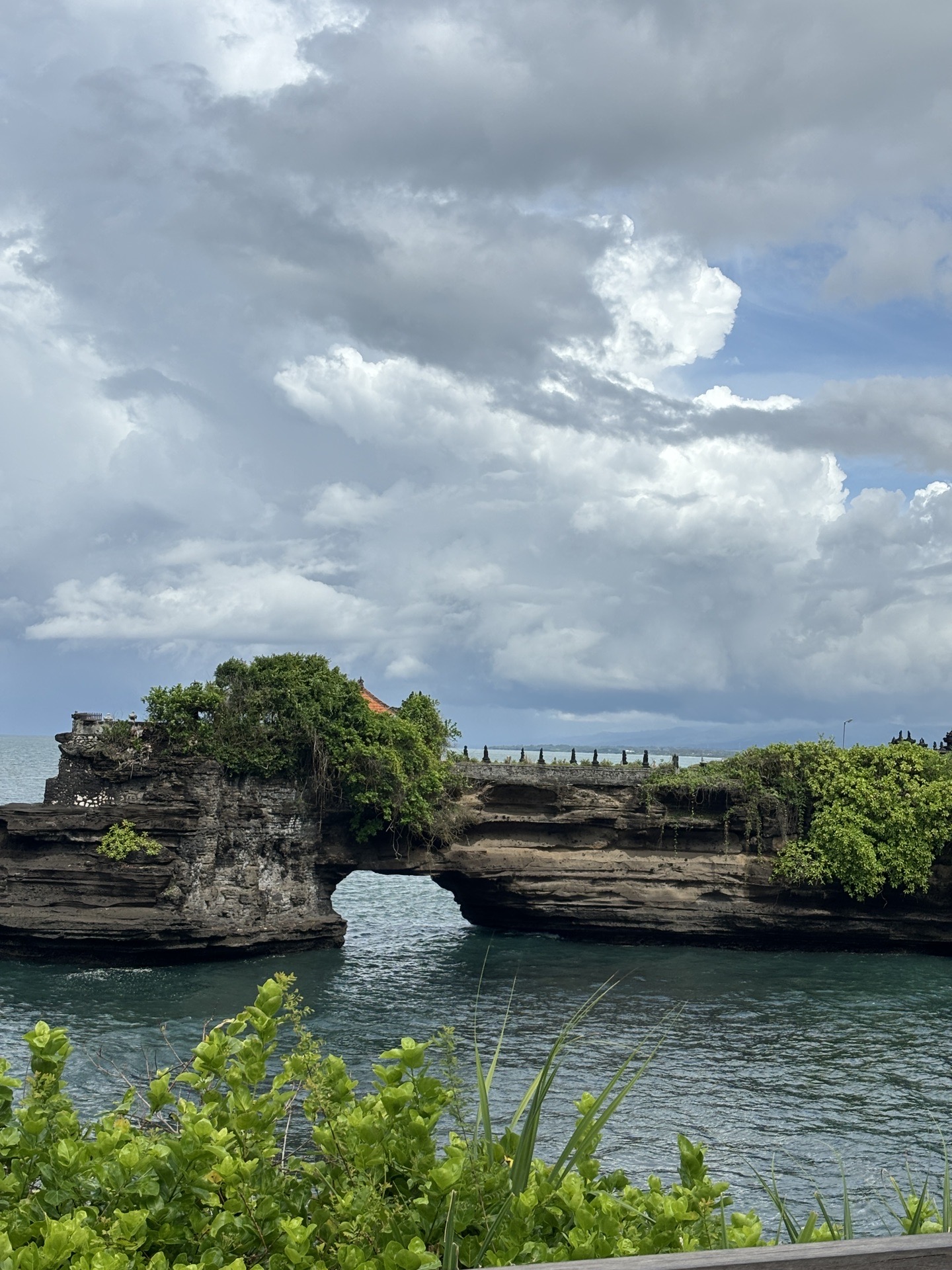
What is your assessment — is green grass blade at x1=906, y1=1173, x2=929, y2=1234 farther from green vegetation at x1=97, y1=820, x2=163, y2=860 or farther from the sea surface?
green vegetation at x1=97, y1=820, x2=163, y2=860

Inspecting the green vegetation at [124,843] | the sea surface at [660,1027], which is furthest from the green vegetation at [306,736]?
the sea surface at [660,1027]

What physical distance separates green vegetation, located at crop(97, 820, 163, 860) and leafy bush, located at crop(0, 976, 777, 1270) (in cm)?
2508

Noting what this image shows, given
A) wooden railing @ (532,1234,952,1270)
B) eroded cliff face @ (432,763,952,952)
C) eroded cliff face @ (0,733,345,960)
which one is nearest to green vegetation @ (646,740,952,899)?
eroded cliff face @ (432,763,952,952)

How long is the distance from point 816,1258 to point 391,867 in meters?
30.5

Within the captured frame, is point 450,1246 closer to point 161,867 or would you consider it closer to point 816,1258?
point 816,1258

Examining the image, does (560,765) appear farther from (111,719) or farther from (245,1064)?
(245,1064)

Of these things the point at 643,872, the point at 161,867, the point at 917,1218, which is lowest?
the point at 643,872

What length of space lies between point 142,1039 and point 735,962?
16.6 meters

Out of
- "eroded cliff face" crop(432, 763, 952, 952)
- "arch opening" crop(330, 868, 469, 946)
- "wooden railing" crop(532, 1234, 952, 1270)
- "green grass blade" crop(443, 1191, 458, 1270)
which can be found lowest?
"arch opening" crop(330, 868, 469, 946)

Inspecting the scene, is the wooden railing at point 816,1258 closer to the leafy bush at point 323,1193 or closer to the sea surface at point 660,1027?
the leafy bush at point 323,1193

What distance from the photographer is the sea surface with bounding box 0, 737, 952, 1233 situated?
17.0 meters

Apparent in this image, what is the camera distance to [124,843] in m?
28.6

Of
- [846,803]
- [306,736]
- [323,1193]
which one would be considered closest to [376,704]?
[306,736]

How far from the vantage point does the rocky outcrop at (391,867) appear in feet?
93.8
